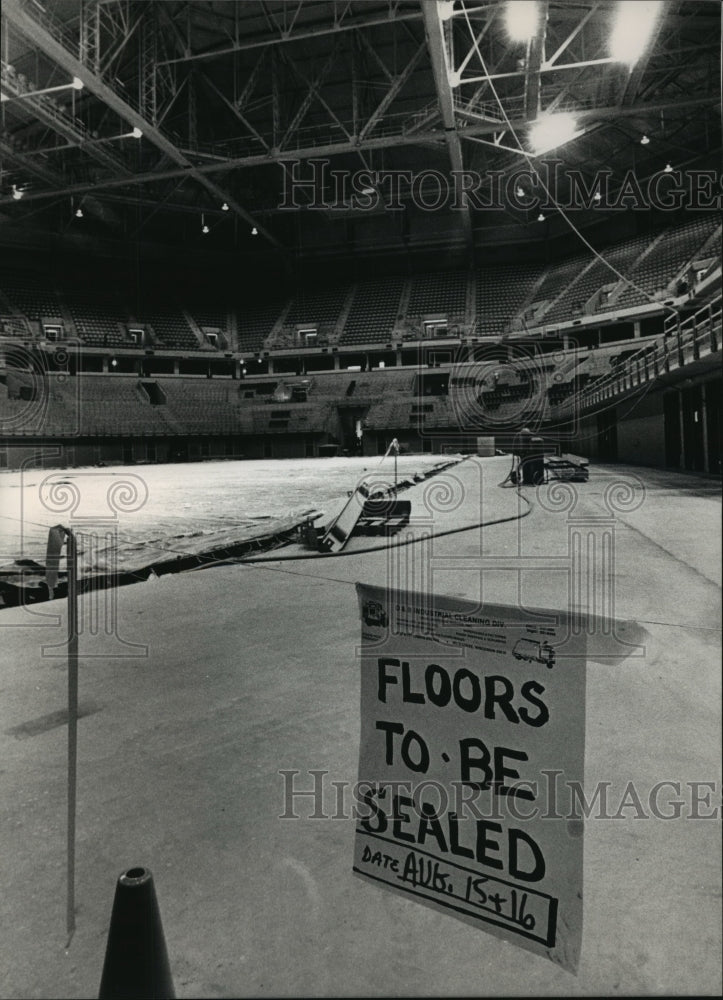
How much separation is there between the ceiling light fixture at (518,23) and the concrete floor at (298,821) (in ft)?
52.9

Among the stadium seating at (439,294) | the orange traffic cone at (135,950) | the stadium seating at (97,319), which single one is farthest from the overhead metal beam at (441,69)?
the stadium seating at (97,319)

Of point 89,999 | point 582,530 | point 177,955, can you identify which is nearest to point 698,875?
point 177,955

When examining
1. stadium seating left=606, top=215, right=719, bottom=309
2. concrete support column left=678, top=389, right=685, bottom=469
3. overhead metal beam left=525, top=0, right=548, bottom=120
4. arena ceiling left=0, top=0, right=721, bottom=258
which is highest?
→ arena ceiling left=0, top=0, right=721, bottom=258

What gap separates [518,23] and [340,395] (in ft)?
63.7

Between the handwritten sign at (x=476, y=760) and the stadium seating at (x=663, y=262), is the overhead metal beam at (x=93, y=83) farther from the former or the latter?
the stadium seating at (x=663, y=262)

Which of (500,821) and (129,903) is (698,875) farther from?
(129,903)

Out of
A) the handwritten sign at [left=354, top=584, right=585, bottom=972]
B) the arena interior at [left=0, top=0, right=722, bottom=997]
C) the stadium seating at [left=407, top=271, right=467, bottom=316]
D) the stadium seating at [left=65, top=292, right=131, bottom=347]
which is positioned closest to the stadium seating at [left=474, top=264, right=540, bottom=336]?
the arena interior at [left=0, top=0, right=722, bottom=997]

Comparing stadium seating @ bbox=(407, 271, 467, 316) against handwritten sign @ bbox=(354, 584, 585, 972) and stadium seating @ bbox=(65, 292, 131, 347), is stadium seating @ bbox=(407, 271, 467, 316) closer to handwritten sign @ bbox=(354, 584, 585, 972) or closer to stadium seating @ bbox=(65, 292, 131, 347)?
stadium seating @ bbox=(65, 292, 131, 347)

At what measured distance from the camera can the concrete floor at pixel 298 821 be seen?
A: 37.8 inches

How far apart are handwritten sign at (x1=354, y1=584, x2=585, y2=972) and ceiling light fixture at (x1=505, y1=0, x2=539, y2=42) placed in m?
16.6

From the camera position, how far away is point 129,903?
0.94 metres

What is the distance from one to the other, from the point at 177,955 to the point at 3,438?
29195mm

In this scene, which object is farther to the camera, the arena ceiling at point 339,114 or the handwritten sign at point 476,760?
the arena ceiling at point 339,114

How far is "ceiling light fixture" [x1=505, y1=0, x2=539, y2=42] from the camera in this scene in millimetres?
13391
